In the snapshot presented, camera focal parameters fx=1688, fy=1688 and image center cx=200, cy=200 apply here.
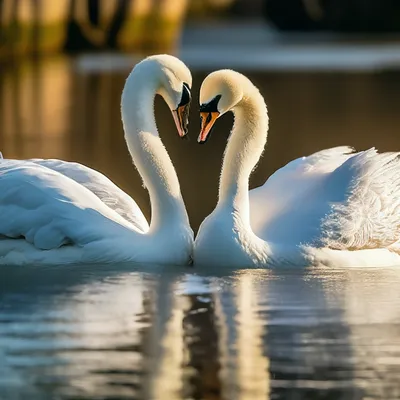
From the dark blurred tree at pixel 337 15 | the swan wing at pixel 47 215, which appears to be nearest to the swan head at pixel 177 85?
the swan wing at pixel 47 215

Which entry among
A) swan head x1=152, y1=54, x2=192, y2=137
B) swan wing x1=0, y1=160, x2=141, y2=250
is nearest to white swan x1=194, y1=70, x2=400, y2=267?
swan head x1=152, y1=54, x2=192, y2=137

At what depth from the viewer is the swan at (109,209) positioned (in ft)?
34.0

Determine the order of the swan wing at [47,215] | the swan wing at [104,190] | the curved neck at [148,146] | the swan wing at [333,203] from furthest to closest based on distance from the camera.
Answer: the swan wing at [104,190] < the curved neck at [148,146] < the swan wing at [333,203] < the swan wing at [47,215]

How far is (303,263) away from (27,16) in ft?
92.8

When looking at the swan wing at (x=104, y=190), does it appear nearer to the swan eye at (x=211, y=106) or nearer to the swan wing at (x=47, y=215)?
the swan wing at (x=47, y=215)

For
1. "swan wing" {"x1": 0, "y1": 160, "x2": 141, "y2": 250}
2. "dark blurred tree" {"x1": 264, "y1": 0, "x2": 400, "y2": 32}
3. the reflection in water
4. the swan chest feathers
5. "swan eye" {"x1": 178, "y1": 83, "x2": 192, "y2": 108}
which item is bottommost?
the reflection in water

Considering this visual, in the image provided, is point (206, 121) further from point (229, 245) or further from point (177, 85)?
point (229, 245)

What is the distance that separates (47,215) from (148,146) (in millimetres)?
918

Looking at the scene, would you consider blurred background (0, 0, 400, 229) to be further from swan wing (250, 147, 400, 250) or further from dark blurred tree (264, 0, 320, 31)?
swan wing (250, 147, 400, 250)

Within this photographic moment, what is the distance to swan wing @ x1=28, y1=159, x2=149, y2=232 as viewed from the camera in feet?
36.9

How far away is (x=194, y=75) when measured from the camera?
28266 millimetres

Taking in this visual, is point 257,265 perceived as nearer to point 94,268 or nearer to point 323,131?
point 94,268

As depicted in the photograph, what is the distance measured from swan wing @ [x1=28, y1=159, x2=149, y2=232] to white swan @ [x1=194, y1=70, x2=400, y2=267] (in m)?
0.78

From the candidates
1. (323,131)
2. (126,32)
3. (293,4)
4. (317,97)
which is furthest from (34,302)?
(293,4)
